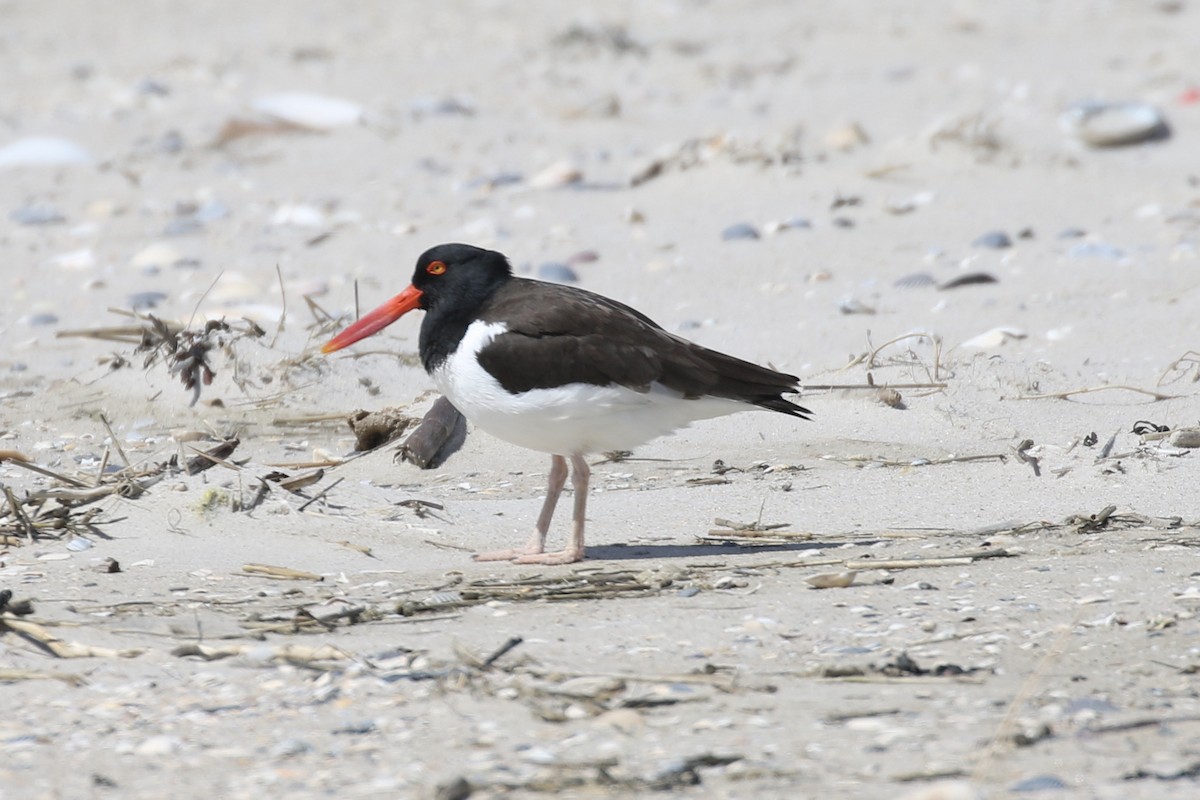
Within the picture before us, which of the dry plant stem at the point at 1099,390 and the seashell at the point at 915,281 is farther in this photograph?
the seashell at the point at 915,281

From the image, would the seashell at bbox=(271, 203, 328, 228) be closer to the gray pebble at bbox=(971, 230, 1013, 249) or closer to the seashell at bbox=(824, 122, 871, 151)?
the seashell at bbox=(824, 122, 871, 151)

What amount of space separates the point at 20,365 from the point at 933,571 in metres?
4.82

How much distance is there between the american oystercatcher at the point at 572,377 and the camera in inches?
187

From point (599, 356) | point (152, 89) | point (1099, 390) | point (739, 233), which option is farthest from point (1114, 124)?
point (152, 89)

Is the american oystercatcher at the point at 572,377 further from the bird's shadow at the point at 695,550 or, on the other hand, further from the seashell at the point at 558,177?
the seashell at the point at 558,177

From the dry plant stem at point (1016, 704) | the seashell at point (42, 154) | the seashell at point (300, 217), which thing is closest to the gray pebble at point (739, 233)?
the seashell at point (300, 217)

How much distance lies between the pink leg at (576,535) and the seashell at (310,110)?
7.07 metres

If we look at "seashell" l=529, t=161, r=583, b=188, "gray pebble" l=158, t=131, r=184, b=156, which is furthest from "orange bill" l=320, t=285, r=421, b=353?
"gray pebble" l=158, t=131, r=184, b=156

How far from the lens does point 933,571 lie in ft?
14.3

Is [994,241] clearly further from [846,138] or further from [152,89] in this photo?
[152,89]

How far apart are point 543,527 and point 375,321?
3.81 ft

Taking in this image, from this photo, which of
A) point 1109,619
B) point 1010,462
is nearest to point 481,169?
point 1010,462

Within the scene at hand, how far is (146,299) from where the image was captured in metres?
8.35

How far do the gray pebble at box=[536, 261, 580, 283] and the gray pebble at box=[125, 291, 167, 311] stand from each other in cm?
203
